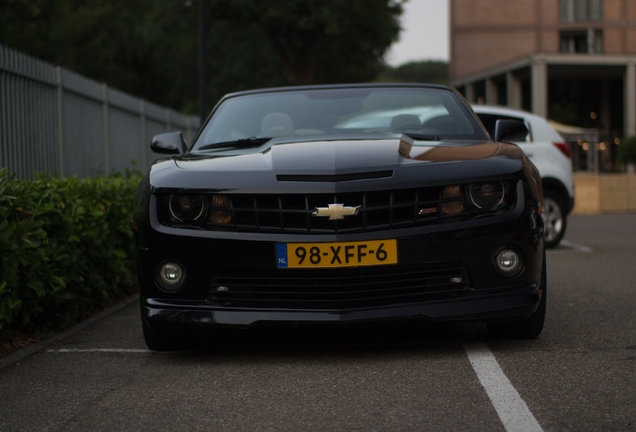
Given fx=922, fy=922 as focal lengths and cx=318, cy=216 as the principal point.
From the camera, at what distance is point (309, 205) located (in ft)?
14.4

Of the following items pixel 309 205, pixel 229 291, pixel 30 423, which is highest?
pixel 309 205

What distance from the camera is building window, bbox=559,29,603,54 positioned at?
53.9 m

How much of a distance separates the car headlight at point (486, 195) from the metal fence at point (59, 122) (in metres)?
3.36

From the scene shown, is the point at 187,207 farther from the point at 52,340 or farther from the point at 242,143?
the point at 52,340

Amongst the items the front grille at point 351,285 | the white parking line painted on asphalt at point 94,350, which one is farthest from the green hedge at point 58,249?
the front grille at point 351,285

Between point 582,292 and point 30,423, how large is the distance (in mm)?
4750

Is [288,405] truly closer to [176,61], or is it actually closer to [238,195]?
[238,195]

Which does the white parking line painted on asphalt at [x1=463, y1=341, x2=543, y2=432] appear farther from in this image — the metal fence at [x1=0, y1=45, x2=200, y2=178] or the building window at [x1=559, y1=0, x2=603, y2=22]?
the building window at [x1=559, y1=0, x2=603, y2=22]

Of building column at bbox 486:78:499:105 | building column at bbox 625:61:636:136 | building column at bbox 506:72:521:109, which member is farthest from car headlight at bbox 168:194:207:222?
building column at bbox 486:78:499:105

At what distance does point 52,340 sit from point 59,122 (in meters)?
4.20

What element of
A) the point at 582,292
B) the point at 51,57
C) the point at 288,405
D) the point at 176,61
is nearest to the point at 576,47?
the point at 176,61

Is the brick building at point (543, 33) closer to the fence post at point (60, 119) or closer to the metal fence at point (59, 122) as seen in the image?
the metal fence at point (59, 122)

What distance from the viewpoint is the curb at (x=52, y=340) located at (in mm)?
4896

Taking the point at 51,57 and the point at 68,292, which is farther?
the point at 51,57
